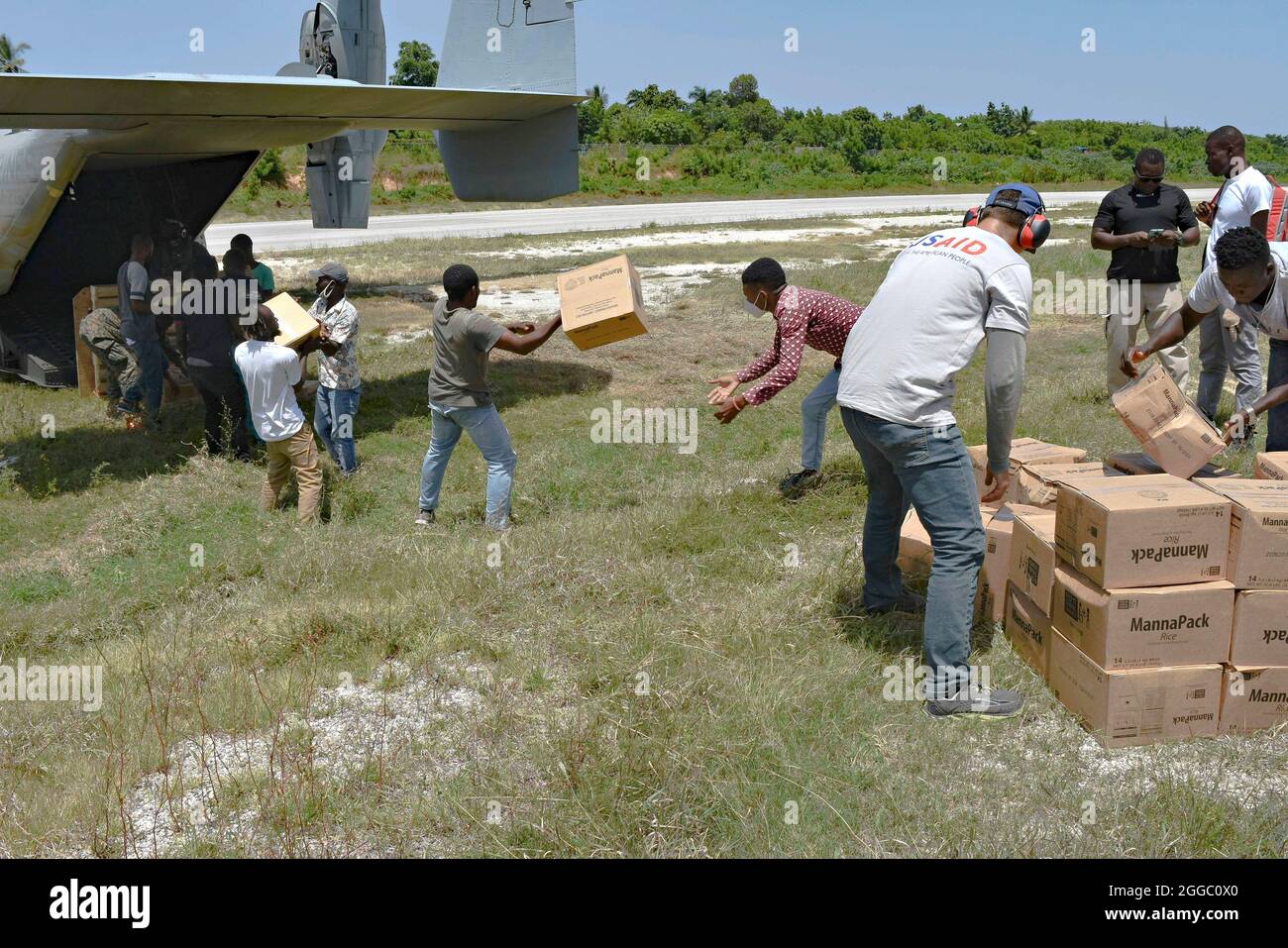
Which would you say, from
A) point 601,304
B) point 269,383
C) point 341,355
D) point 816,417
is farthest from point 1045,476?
point 341,355

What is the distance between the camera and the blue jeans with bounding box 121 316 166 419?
10.7 m

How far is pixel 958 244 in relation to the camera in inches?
163

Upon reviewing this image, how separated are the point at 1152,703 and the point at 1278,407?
2.59 meters

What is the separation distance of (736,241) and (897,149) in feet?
117

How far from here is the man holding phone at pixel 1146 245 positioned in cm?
818

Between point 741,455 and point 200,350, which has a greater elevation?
point 200,350

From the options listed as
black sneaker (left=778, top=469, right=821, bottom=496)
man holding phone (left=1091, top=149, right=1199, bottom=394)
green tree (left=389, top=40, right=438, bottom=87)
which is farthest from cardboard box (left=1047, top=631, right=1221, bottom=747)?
green tree (left=389, top=40, right=438, bottom=87)

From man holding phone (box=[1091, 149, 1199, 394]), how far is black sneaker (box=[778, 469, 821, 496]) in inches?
123

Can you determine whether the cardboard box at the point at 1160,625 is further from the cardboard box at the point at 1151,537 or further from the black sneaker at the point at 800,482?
the black sneaker at the point at 800,482

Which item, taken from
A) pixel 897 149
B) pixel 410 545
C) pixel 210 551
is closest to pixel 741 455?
pixel 410 545

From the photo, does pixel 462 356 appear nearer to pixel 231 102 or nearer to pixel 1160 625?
pixel 1160 625

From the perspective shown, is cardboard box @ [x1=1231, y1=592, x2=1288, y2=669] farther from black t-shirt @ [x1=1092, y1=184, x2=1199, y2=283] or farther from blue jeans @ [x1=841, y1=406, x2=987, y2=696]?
black t-shirt @ [x1=1092, y1=184, x2=1199, y2=283]
